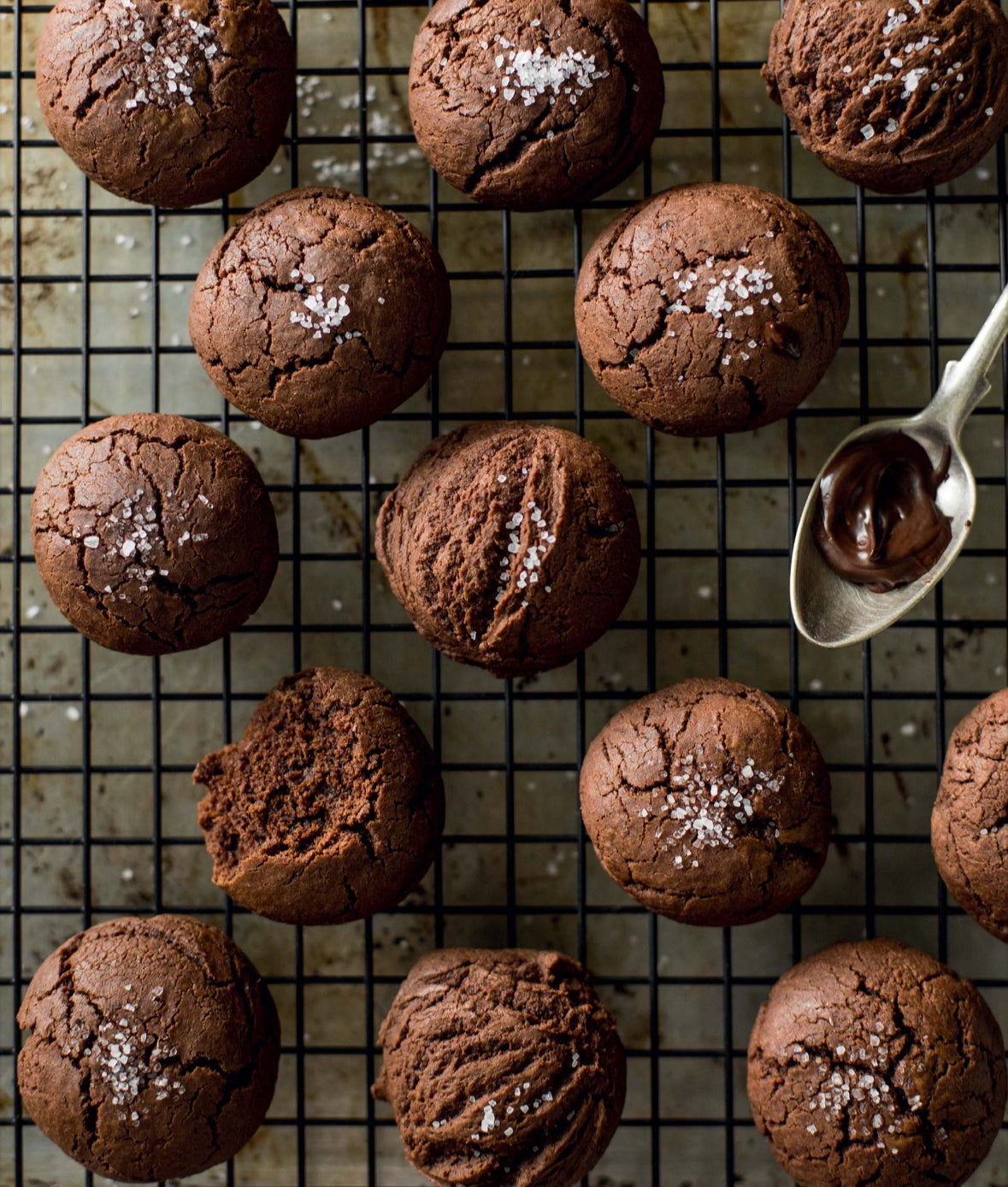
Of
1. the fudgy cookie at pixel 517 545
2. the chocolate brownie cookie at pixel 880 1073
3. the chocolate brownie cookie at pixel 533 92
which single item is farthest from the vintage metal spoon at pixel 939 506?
the chocolate brownie cookie at pixel 533 92

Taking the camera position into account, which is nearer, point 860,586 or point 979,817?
point 979,817

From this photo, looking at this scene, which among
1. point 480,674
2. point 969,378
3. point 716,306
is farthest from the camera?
point 480,674

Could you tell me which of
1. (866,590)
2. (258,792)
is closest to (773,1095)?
(866,590)

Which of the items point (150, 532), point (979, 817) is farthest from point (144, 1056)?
point (979, 817)

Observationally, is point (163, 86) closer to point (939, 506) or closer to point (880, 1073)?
point (939, 506)

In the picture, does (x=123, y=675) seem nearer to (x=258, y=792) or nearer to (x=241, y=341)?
(x=258, y=792)

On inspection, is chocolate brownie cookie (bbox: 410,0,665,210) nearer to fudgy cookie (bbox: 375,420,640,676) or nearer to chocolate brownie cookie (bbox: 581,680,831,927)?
fudgy cookie (bbox: 375,420,640,676)

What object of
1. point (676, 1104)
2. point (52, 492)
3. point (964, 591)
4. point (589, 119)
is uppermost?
point (589, 119)
